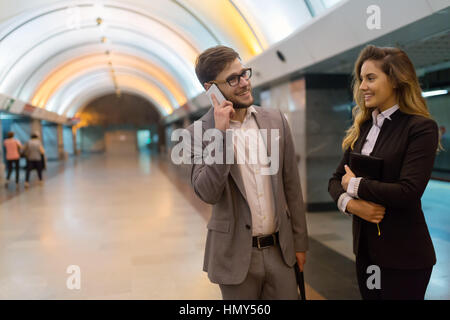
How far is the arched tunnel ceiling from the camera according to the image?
8.99 metres

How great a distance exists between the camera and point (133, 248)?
6945mm

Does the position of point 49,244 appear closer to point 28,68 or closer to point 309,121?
point 309,121

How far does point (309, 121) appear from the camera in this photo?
9281 mm

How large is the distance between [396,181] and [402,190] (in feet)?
0.38

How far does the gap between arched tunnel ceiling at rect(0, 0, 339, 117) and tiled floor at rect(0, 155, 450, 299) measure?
14.1 ft

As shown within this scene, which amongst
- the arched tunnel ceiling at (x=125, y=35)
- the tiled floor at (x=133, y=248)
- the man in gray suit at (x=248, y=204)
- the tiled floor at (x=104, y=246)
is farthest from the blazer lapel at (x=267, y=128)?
the arched tunnel ceiling at (x=125, y=35)

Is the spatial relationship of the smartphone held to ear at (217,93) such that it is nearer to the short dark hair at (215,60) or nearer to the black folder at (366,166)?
the short dark hair at (215,60)

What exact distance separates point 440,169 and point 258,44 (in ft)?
17.3

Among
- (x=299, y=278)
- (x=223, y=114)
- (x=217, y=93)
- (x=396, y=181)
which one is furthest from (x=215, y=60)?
(x=299, y=278)

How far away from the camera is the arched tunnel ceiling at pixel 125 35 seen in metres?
8.99

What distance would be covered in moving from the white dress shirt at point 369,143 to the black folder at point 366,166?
7 centimetres

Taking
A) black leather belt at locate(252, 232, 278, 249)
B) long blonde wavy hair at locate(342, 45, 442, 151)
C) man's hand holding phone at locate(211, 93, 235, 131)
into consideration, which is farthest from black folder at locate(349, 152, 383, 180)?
man's hand holding phone at locate(211, 93, 235, 131)

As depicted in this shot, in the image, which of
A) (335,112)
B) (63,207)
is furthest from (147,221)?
(335,112)

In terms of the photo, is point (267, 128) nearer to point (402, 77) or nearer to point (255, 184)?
point (255, 184)
